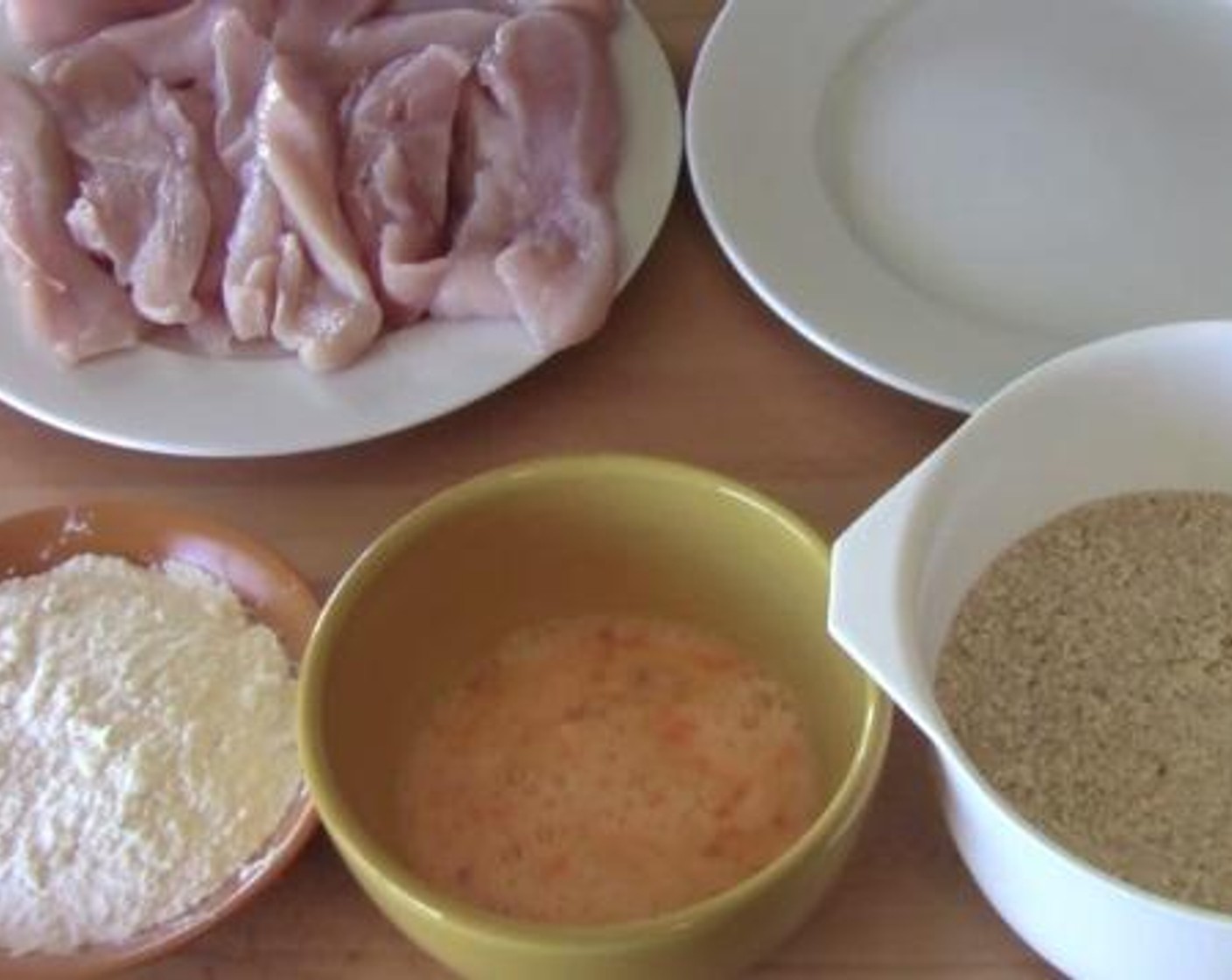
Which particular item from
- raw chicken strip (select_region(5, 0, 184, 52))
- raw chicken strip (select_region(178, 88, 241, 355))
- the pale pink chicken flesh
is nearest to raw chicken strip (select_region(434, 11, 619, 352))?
the pale pink chicken flesh

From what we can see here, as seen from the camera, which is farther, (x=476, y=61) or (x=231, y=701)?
(x=476, y=61)

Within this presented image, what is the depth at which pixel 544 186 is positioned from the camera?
1136 mm

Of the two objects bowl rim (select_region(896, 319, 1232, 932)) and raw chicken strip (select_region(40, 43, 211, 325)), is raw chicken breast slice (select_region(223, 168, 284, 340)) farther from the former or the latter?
bowl rim (select_region(896, 319, 1232, 932))

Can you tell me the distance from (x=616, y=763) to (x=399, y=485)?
254 millimetres

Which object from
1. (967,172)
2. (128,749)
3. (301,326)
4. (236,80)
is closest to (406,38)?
(236,80)

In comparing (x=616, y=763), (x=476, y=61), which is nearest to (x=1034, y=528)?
(x=616, y=763)

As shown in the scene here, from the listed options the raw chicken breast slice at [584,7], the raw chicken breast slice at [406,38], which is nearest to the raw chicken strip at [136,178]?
the raw chicken breast slice at [406,38]

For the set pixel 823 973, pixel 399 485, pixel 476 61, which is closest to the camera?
Answer: pixel 823 973

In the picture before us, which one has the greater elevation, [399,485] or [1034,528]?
[1034,528]

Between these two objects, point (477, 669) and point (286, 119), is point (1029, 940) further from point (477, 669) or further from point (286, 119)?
point (286, 119)

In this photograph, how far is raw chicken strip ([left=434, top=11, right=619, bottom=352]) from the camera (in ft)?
3.52

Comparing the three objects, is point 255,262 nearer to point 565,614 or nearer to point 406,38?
point 406,38

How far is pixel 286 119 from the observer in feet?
3.67

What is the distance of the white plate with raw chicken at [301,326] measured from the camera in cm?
105
